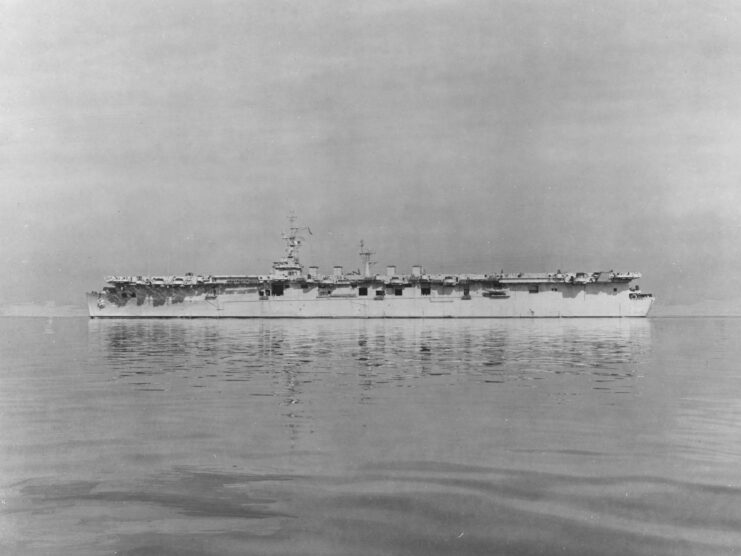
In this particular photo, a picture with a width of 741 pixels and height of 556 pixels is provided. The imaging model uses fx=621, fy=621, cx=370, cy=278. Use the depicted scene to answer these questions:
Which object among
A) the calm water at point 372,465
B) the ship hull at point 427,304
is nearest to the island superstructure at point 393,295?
the ship hull at point 427,304

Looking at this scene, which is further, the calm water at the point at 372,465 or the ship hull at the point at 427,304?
the ship hull at the point at 427,304

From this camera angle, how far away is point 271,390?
1038 centimetres

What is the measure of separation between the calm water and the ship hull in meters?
33.2

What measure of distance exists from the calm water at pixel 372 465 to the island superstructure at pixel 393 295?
33.0 m

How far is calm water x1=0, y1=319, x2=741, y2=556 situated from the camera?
4340 millimetres

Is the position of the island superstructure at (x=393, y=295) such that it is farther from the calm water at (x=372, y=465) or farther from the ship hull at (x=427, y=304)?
the calm water at (x=372, y=465)

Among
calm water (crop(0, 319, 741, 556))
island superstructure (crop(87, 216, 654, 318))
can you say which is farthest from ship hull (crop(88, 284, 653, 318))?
calm water (crop(0, 319, 741, 556))

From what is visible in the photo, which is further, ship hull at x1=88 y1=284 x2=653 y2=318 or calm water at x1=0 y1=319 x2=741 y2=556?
ship hull at x1=88 y1=284 x2=653 y2=318

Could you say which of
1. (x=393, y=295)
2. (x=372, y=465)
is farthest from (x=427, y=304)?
(x=372, y=465)

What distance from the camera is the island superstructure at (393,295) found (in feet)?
147

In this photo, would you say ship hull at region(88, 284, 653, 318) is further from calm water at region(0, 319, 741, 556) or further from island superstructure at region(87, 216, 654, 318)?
calm water at region(0, 319, 741, 556)

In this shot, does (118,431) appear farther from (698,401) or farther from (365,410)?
(698,401)

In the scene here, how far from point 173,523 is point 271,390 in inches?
230

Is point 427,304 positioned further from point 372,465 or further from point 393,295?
point 372,465
